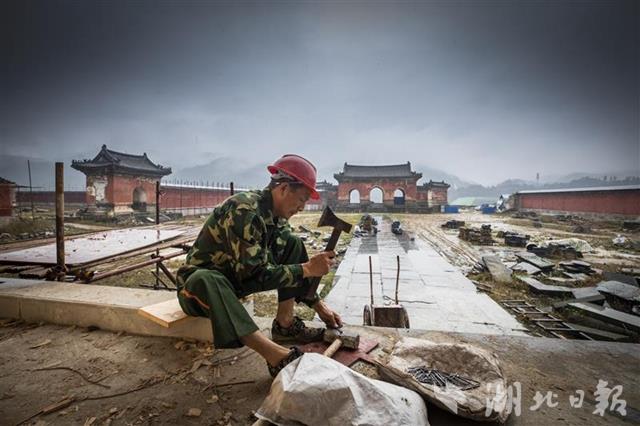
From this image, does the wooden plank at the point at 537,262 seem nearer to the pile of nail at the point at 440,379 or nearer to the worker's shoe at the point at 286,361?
the pile of nail at the point at 440,379

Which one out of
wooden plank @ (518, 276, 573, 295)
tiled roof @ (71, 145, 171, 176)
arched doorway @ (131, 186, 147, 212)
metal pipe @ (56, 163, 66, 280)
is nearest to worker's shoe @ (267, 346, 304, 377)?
metal pipe @ (56, 163, 66, 280)

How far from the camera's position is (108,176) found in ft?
70.8

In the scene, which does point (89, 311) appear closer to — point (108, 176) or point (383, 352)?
point (383, 352)

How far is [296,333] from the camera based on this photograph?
7.41ft

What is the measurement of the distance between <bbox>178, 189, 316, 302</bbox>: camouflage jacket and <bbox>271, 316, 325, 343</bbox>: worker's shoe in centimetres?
54

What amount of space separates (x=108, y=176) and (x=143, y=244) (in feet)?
66.5

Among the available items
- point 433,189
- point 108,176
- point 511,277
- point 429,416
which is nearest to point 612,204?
point 433,189

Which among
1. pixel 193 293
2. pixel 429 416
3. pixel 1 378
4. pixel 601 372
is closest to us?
pixel 429 416

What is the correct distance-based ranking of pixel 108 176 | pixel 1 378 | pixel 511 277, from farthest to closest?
pixel 108 176, pixel 511 277, pixel 1 378

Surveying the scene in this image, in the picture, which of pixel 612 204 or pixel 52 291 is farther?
pixel 612 204

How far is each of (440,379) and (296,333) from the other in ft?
3.62

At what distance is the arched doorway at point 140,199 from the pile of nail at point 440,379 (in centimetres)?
2709

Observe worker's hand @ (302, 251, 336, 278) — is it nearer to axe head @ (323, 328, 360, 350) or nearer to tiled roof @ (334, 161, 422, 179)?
axe head @ (323, 328, 360, 350)

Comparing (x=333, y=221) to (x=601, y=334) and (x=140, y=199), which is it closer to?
(x=601, y=334)
